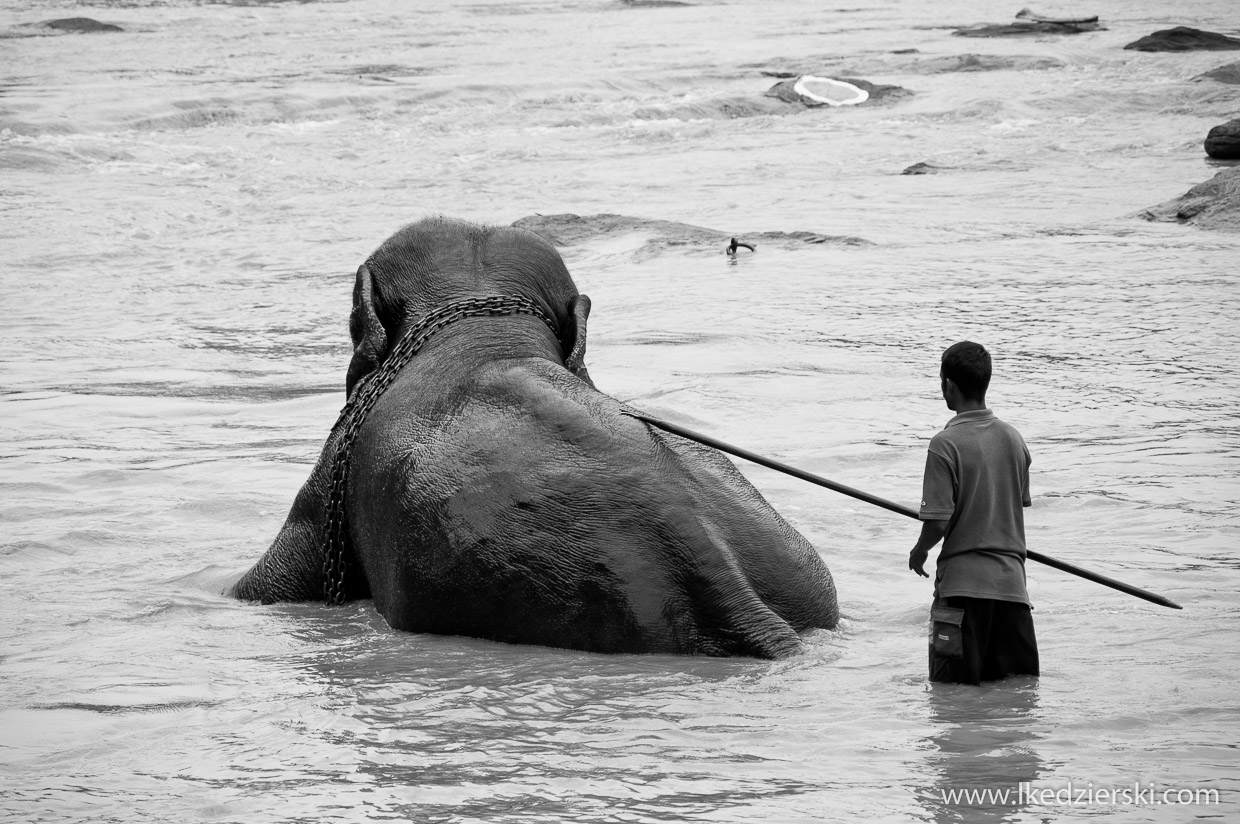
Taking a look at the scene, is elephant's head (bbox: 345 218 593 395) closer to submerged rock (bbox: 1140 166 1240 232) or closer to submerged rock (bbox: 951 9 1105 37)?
submerged rock (bbox: 1140 166 1240 232)

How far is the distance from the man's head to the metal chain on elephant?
6.24ft

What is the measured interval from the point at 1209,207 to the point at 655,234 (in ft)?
16.5

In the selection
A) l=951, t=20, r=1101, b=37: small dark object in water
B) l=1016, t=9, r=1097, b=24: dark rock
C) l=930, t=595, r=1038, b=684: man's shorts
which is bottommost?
l=930, t=595, r=1038, b=684: man's shorts

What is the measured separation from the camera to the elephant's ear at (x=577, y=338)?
6035 mm

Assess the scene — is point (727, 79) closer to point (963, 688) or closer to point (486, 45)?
point (486, 45)

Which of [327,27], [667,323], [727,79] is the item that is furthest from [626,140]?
[327,27]

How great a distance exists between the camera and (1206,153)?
19.0 metres

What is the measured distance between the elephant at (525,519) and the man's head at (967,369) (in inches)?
32.9

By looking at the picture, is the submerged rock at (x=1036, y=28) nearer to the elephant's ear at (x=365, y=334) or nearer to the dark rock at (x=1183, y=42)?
the dark rock at (x=1183, y=42)

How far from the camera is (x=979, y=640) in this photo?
15.9 ft

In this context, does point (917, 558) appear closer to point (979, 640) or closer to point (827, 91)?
point (979, 640)

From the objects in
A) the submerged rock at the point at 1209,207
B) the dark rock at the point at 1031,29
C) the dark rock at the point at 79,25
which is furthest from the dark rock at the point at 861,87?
the dark rock at the point at 79,25

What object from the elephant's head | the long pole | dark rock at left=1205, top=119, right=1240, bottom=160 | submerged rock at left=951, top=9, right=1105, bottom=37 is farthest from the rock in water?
the long pole

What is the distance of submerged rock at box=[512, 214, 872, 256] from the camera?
14.2 metres
